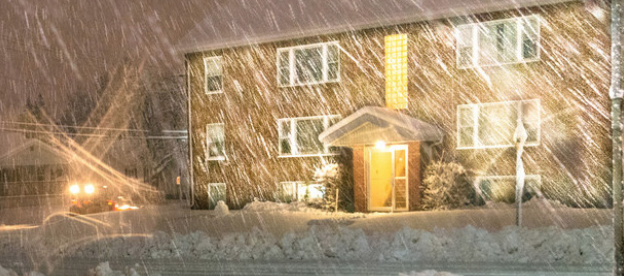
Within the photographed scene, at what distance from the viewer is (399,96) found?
2122 cm

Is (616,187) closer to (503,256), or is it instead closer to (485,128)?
(503,256)

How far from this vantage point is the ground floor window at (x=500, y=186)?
19344mm

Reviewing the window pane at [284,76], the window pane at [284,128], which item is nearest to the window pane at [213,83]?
the window pane at [284,76]

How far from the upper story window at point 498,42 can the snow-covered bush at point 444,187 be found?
12.6 feet

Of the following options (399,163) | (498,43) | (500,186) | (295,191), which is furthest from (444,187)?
(295,191)

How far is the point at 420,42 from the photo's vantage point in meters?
20.6

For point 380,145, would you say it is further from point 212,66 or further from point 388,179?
point 212,66

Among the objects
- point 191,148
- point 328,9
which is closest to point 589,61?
point 328,9

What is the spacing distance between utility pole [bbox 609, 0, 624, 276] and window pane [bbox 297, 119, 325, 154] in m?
16.5

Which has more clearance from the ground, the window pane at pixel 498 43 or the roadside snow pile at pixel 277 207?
the window pane at pixel 498 43

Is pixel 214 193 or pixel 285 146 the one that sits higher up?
pixel 285 146

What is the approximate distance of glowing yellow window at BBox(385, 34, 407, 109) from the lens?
69.1ft

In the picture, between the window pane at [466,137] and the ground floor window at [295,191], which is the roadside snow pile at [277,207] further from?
the window pane at [466,137]

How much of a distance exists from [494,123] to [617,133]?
45.9 ft
